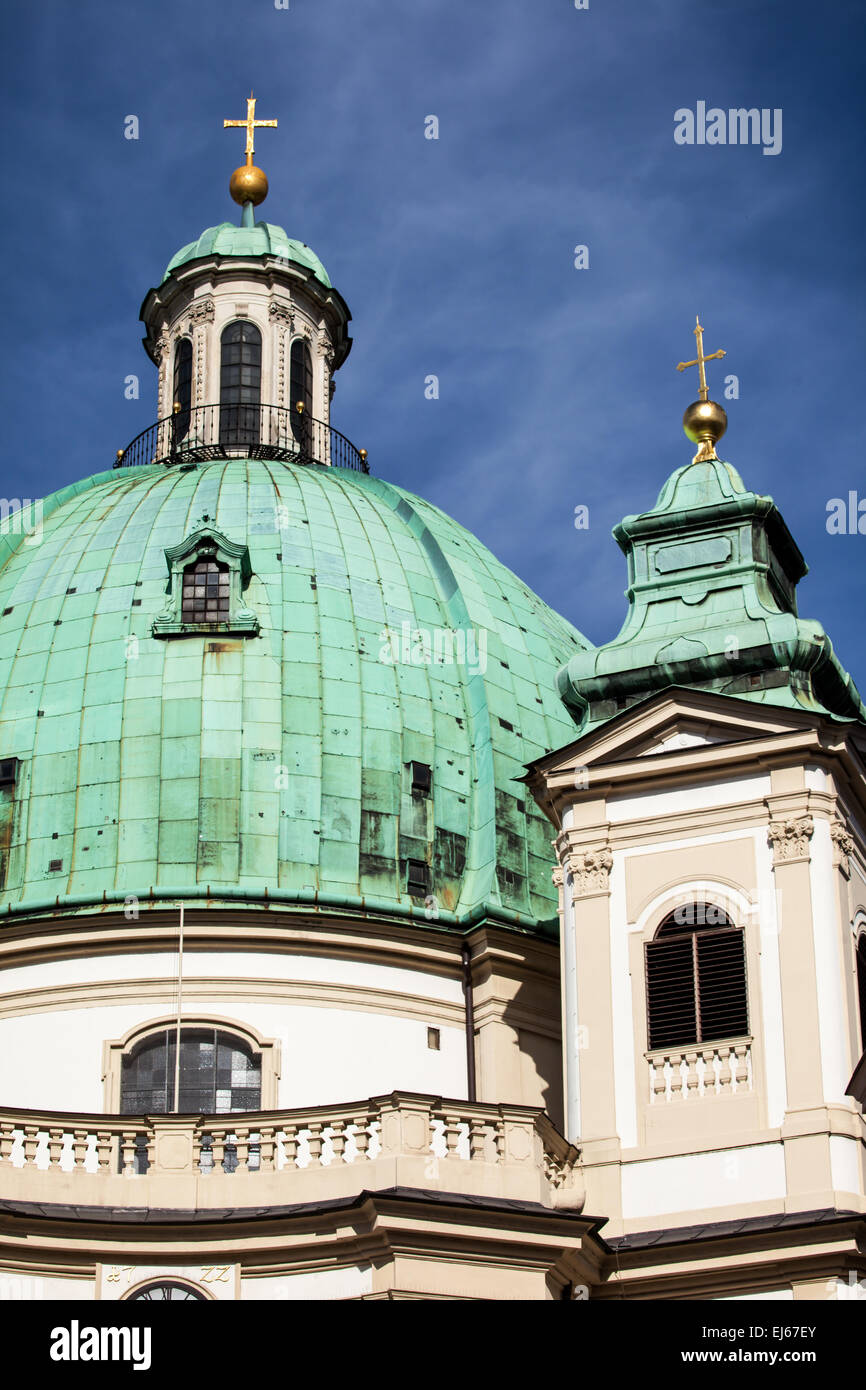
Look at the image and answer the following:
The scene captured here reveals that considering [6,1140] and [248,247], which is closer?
[6,1140]

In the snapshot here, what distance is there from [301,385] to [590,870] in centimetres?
1670

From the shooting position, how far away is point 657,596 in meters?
33.4

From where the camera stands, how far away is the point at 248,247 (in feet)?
150

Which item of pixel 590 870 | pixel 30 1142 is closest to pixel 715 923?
pixel 590 870

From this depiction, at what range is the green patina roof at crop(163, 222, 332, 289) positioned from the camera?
149 feet

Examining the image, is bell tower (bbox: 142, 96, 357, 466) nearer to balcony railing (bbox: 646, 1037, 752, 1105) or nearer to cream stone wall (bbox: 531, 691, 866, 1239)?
cream stone wall (bbox: 531, 691, 866, 1239)

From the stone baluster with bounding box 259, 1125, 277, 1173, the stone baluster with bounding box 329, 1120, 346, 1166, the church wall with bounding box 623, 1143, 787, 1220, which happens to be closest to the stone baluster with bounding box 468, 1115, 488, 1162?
the stone baluster with bounding box 329, 1120, 346, 1166

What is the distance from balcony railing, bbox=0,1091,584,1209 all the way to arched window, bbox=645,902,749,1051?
9.77 feet

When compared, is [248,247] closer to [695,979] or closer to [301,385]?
[301,385]

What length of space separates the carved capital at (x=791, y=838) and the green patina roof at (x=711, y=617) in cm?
156

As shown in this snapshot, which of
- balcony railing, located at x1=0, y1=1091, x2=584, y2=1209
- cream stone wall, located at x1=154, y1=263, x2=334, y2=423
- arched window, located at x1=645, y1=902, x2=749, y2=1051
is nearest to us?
balcony railing, located at x1=0, y1=1091, x2=584, y2=1209

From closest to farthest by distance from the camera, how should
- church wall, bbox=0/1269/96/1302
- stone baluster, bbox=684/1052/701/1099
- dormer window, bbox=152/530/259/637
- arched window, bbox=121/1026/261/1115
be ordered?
church wall, bbox=0/1269/96/1302 → stone baluster, bbox=684/1052/701/1099 → arched window, bbox=121/1026/261/1115 → dormer window, bbox=152/530/259/637

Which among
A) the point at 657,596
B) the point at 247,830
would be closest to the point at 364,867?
the point at 247,830

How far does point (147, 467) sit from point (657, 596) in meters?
11.6
